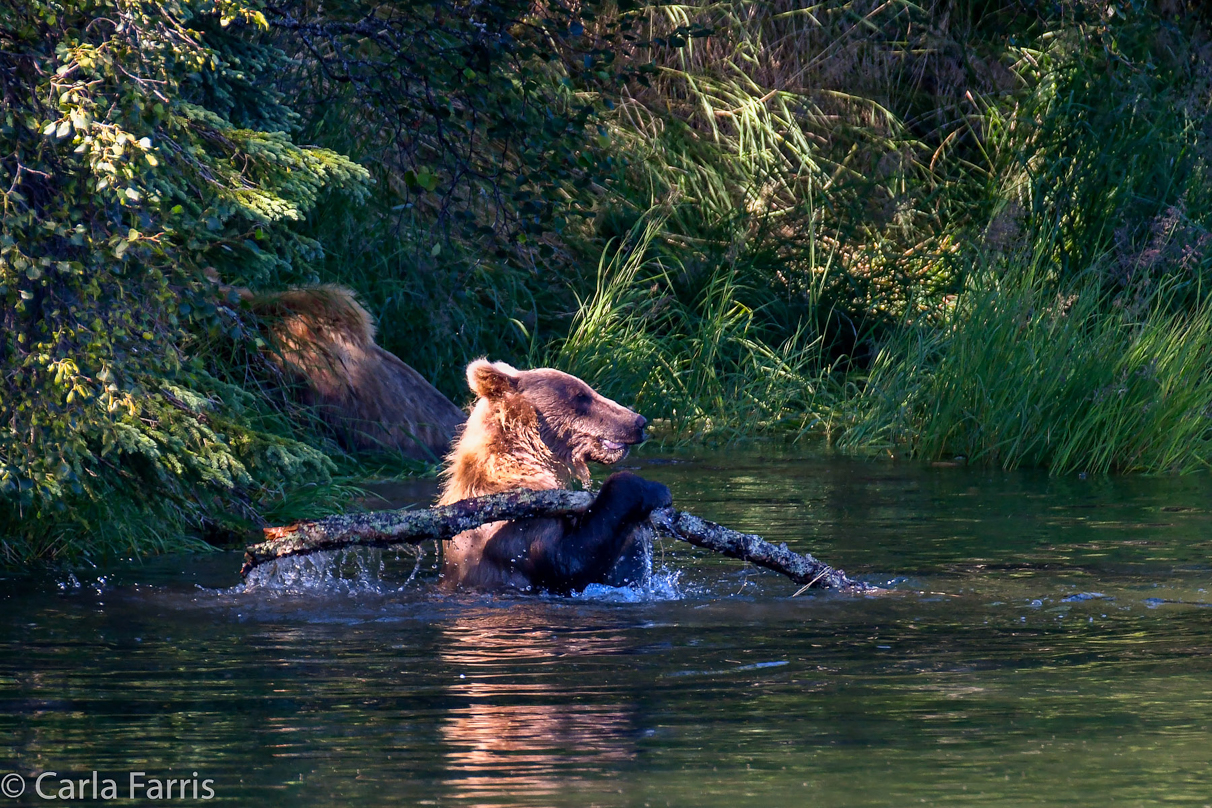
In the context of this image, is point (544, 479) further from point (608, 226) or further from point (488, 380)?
point (608, 226)

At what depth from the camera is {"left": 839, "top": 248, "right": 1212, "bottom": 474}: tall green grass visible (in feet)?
41.2

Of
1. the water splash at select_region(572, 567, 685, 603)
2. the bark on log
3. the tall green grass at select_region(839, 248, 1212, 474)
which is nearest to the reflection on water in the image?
the bark on log

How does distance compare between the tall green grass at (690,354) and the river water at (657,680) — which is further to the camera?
the tall green grass at (690,354)

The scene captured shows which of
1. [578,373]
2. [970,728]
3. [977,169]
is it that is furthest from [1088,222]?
[970,728]

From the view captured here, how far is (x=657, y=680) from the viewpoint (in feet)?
18.7

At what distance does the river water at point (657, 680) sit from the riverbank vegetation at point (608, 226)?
96 centimetres

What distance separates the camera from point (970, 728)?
16.2ft

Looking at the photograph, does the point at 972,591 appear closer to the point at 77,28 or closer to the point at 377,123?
the point at 77,28

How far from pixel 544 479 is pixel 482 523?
1.06 metres

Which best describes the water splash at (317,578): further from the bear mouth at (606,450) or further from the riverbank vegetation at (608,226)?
the bear mouth at (606,450)

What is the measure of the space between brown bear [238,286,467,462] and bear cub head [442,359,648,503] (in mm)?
3641

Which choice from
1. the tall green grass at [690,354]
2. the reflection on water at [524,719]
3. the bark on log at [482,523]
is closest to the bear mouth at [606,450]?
the bark on log at [482,523]

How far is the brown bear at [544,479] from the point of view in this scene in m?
7.59

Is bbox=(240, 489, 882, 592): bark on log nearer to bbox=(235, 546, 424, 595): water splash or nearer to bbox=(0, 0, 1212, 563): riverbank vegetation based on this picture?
bbox=(235, 546, 424, 595): water splash
